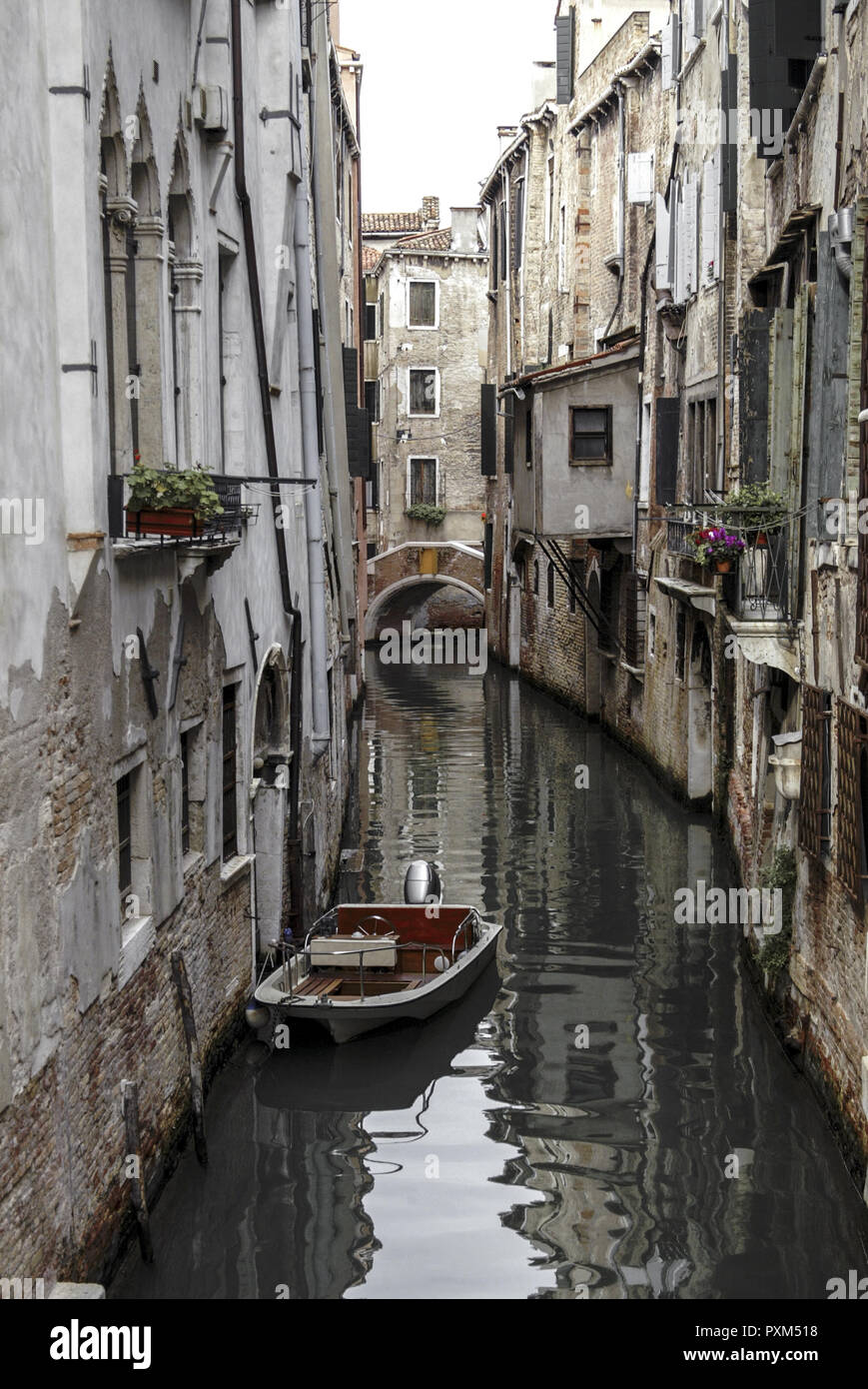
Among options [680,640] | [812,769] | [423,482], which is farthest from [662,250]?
[423,482]

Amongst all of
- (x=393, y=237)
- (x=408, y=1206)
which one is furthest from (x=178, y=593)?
(x=393, y=237)

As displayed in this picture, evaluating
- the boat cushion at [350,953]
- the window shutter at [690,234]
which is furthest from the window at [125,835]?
the window shutter at [690,234]

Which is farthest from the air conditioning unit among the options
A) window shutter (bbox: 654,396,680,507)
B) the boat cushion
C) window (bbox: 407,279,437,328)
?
window (bbox: 407,279,437,328)

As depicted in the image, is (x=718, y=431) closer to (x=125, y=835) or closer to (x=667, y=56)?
(x=667, y=56)

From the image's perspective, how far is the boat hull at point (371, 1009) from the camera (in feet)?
37.8

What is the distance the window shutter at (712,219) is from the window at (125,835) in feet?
36.3

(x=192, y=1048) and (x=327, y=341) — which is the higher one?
(x=327, y=341)

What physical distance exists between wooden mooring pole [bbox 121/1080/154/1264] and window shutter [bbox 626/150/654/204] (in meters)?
19.2

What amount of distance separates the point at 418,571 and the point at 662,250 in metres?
22.3

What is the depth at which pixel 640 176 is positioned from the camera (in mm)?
24734

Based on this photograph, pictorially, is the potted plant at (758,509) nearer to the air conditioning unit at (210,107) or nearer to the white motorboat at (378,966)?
the white motorboat at (378,966)

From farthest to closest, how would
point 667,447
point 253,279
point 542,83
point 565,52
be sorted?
1. point 542,83
2. point 565,52
3. point 667,447
4. point 253,279

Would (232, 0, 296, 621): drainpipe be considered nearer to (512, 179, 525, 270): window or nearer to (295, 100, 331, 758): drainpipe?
(295, 100, 331, 758): drainpipe

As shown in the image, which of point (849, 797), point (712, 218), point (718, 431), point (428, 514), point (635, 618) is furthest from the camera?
point (428, 514)
